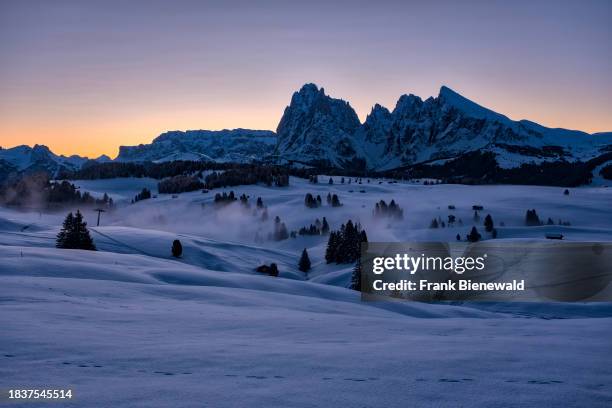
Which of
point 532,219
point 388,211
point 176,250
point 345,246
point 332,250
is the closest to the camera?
point 176,250

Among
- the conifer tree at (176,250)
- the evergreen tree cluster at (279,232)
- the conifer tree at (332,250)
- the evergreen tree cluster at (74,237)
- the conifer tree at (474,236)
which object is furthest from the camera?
the evergreen tree cluster at (279,232)

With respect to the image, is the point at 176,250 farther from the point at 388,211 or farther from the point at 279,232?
the point at 388,211

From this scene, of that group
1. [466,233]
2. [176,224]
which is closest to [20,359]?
[466,233]

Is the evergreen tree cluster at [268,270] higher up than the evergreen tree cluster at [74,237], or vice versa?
the evergreen tree cluster at [74,237]

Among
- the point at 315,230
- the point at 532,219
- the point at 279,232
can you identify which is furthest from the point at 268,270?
the point at 532,219

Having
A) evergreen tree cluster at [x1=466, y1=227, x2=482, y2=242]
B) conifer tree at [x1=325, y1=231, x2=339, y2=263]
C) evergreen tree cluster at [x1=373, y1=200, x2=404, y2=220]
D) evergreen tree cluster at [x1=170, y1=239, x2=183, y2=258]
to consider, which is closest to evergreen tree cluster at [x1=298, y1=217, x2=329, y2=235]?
evergreen tree cluster at [x1=373, y1=200, x2=404, y2=220]

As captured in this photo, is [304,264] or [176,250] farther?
[304,264]

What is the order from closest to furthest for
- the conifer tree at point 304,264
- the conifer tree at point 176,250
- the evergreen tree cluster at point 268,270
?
1. the evergreen tree cluster at point 268,270
2. the conifer tree at point 176,250
3. the conifer tree at point 304,264

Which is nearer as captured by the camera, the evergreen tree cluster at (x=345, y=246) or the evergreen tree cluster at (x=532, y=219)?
the evergreen tree cluster at (x=345, y=246)

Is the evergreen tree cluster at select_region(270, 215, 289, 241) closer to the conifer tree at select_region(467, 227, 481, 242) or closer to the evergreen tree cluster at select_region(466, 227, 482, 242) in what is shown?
the evergreen tree cluster at select_region(466, 227, 482, 242)

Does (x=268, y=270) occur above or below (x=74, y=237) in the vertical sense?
below

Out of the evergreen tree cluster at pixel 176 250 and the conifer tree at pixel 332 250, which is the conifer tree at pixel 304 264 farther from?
the evergreen tree cluster at pixel 176 250

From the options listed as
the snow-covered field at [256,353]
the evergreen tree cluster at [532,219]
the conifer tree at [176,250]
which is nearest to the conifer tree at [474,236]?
the evergreen tree cluster at [532,219]

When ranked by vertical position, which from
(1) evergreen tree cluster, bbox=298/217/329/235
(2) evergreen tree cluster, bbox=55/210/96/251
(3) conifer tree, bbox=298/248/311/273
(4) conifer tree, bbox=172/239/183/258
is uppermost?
(2) evergreen tree cluster, bbox=55/210/96/251
